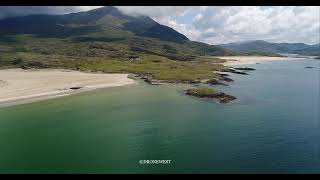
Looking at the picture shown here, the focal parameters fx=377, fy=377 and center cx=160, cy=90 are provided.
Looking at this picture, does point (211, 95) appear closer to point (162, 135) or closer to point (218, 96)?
point (218, 96)

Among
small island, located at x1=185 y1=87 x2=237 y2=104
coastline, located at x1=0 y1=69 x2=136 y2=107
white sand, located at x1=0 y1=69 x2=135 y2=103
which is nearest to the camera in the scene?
small island, located at x1=185 y1=87 x2=237 y2=104

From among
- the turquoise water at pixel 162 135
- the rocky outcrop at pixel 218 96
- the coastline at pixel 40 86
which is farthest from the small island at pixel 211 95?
the coastline at pixel 40 86

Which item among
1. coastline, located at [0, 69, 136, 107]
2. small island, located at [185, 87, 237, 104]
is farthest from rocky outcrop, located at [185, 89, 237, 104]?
coastline, located at [0, 69, 136, 107]

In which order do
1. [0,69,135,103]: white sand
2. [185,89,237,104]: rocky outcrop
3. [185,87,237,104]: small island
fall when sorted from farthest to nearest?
[0,69,135,103]: white sand, [185,87,237,104]: small island, [185,89,237,104]: rocky outcrop

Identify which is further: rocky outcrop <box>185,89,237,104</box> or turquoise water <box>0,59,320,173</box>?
rocky outcrop <box>185,89,237,104</box>

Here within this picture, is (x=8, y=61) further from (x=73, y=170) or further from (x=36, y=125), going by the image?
(x=73, y=170)

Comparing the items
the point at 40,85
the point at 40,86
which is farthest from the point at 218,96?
the point at 40,85

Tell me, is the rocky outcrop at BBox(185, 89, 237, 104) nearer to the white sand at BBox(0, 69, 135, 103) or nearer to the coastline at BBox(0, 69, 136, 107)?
the coastline at BBox(0, 69, 136, 107)
